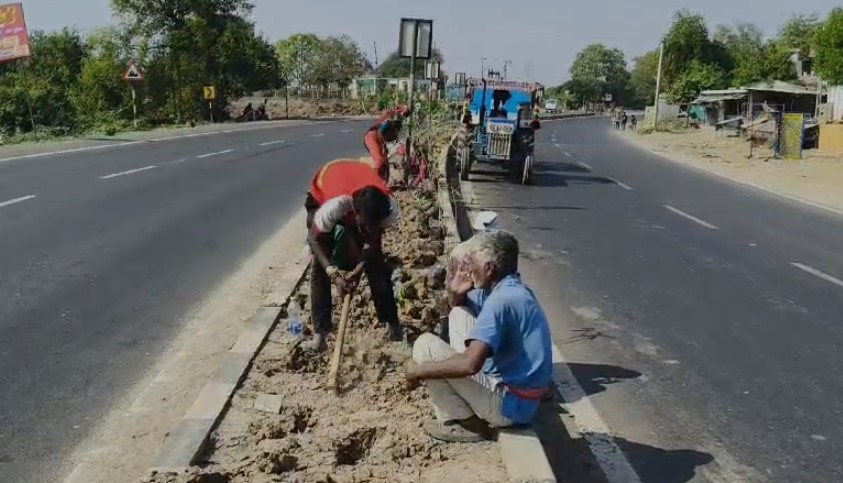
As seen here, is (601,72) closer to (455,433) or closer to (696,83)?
(696,83)

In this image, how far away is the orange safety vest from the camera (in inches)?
230

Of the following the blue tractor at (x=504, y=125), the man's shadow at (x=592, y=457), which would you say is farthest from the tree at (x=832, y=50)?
the man's shadow at (x=592, y=457)

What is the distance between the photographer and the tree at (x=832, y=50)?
29609 mm

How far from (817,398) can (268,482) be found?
356cm

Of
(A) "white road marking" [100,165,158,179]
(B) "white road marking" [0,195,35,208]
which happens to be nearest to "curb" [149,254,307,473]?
(B) "white road marking" [0,195,35,208]

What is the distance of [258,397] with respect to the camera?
5.13m

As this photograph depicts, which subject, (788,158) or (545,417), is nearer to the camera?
(545,417)

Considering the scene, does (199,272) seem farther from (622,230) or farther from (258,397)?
(622,230)

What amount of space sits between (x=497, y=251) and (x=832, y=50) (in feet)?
97.6

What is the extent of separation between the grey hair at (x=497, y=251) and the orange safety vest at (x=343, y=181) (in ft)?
5.45

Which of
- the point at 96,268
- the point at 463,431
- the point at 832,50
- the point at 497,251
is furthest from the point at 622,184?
the point at 497,251

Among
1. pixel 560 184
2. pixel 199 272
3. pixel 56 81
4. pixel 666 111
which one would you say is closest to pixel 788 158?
pixel 560 184

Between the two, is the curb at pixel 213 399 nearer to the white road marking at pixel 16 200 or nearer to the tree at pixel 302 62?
the white road marking at pixel 16 200

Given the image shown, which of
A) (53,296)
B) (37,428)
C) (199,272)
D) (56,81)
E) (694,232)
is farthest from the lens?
(56,81)
